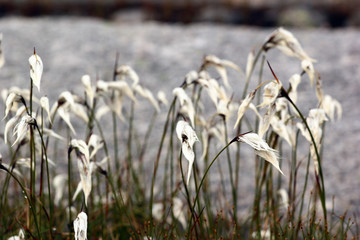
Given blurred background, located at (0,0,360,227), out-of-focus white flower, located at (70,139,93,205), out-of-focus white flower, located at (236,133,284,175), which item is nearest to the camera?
out-of-focus white flower, located at (236,133,284,175)

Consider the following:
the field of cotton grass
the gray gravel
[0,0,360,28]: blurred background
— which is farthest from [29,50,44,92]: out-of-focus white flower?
[0,0,360,28]: blurred background

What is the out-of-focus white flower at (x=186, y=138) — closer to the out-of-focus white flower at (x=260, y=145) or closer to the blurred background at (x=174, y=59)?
the out-of-focus white flower at (x=260, y=145)

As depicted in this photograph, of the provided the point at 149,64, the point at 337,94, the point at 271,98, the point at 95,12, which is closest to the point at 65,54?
the point at 149,64

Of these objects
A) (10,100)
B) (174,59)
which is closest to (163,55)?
(174,59)

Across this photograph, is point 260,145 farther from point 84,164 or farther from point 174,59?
point 174,59

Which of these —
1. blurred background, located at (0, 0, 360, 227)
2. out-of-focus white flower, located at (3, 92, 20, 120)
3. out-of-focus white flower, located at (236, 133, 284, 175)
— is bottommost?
out-of-focus white flower, located at (236, 133, 284, 175)

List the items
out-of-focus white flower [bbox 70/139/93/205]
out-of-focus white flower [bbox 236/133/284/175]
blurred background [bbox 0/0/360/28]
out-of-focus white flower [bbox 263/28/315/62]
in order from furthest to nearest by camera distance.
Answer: blurred background [bbox 0/0/360/28], out-of-focus white flower [bbox 263/28/315/62], out-of-focus white flower [bbox 70/139/93/205], out-of-focus white flower [bbox 236/133/284/175]

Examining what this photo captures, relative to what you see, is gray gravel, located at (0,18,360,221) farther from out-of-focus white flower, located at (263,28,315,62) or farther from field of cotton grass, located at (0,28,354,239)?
out-of-focus white flower, located at (263,28,315,62)

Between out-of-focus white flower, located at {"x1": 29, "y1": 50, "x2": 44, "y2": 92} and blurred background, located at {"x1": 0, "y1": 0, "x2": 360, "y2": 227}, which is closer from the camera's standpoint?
out-of-focus white flower, located at {"x1": 29, "y1": 50, "x2": 44, "y2": 92}

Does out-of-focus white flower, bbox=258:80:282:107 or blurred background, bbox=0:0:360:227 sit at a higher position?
blurred background, bbox=0:0:360:227
